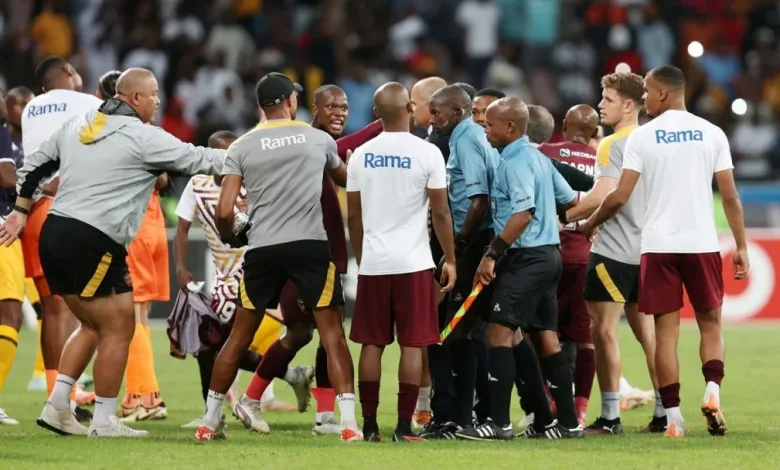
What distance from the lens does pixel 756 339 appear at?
17.8 m

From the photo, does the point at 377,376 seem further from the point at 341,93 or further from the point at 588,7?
the point at 588,7

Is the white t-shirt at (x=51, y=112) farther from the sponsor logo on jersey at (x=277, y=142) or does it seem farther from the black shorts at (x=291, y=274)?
the black shorts at (x=291, y=274)

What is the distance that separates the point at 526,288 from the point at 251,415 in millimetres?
2254

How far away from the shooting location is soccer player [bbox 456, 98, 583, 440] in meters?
Result: 9.36

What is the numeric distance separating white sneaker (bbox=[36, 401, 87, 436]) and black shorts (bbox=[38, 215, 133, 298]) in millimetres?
795

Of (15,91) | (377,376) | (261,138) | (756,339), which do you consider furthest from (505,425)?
→ (756,339)

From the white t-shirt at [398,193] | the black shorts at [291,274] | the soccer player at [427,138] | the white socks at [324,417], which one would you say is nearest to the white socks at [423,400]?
the soccer player at [427,138]

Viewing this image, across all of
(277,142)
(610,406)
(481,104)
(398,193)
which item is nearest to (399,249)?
(398,193)

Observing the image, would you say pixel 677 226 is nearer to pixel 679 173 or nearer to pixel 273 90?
pixel 679 173

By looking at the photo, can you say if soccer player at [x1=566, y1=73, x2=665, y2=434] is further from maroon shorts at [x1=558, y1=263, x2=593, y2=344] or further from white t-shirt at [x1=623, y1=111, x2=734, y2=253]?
→ white t-shirt at [x1=623, y1=111, x2=734, y2=253]

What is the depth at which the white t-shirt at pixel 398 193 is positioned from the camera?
9344 mm

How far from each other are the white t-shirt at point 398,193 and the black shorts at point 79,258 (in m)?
1.71

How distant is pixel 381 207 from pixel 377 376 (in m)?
1.08

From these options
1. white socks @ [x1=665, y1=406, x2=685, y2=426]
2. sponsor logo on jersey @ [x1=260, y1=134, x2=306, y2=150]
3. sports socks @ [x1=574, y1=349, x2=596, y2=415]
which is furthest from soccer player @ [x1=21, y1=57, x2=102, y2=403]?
white socks @ [x1=665, y1=406, x2=685, y2=426]
